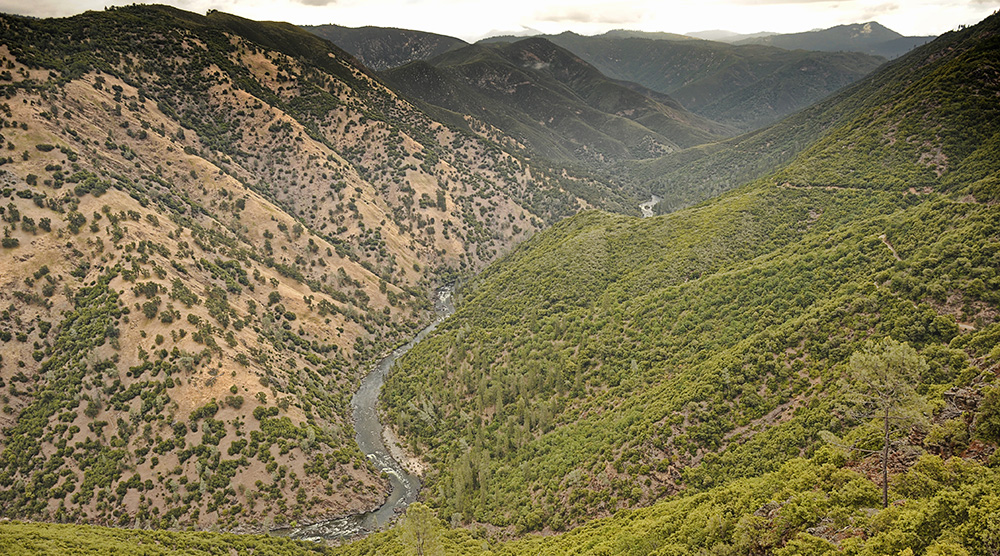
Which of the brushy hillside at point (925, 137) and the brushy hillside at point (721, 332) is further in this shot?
the brushy hillside at point (925, 137)

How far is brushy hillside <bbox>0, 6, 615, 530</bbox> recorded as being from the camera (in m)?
89.8

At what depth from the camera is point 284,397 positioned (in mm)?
103312

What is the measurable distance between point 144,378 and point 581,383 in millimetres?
78045

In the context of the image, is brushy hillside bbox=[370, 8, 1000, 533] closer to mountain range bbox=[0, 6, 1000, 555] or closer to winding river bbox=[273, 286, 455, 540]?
mountain range bbox=[0, 6, 1000, 555]

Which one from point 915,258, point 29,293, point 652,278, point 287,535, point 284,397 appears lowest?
point 287,535

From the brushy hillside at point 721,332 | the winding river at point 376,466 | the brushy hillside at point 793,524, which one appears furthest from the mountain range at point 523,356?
the winding river at point 376,466

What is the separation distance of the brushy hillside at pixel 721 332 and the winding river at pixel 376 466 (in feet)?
19.5

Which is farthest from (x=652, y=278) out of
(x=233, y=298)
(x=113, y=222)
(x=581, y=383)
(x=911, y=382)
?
(x=113, y=222)

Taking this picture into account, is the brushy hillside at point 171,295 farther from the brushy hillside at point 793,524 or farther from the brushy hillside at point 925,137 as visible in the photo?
the brushy hillside at point 925,137

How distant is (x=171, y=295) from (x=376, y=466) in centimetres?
5260

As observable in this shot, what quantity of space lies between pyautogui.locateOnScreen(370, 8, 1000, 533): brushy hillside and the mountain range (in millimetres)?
459

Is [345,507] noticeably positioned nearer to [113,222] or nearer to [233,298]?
[233,298]

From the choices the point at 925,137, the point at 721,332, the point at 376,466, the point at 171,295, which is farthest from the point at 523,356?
the point at 925,137

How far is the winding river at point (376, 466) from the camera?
88000mm
